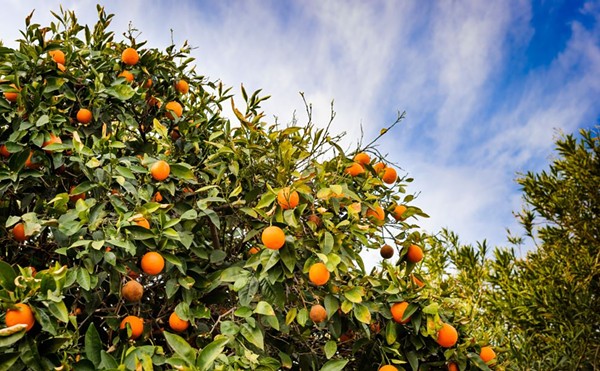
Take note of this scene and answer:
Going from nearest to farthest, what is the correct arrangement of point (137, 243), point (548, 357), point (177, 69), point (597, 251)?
1. point (137, 243)
2. point (177, 69)
3. point (548, 357)
4. point (597, 251)

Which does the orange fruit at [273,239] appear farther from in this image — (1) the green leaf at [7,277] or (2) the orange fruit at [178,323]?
(1) the green leaf at [7,277]

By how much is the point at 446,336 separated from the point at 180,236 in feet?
3.55

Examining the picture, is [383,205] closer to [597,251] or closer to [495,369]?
[495,369]

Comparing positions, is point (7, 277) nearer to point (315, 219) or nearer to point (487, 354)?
point (315, 219)

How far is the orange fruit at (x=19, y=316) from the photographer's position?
1.32 meters

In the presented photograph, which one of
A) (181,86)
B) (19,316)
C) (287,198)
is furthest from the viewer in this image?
(181,86)

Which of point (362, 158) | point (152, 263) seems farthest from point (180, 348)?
point (362, 158)

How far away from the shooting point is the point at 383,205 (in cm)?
227

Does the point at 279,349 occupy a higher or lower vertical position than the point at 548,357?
lower

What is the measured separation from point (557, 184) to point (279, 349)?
360 centimetres

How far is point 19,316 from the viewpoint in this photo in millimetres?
1335

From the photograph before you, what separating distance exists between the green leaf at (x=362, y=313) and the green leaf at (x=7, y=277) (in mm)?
1075

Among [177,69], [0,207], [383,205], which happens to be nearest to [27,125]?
[0,207]

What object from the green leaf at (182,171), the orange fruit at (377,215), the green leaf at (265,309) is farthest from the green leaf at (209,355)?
the orange fruit at (377,215)
